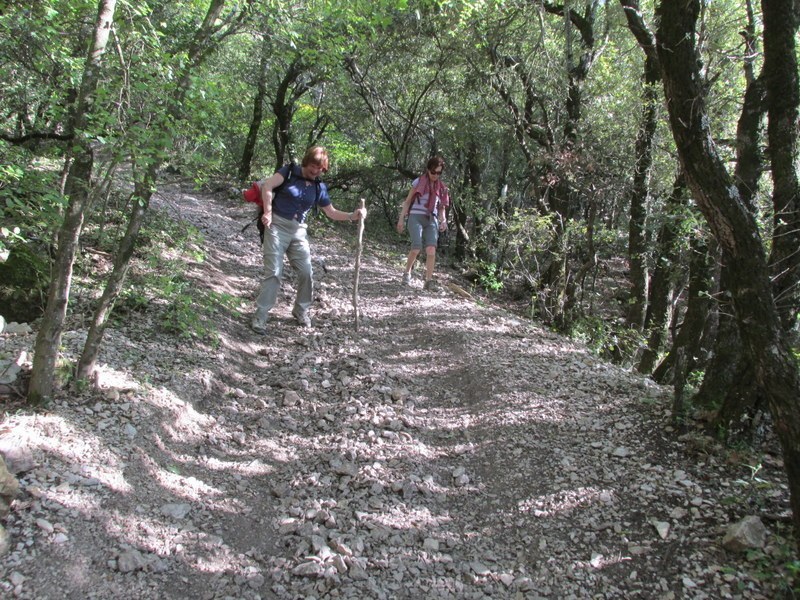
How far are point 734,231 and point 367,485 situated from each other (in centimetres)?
303

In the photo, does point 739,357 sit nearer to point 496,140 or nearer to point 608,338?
point 608,338

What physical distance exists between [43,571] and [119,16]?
3687 millimetres

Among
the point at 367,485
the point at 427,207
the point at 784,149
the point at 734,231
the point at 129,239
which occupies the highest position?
the point at 784,149

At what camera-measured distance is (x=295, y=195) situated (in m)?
6.25

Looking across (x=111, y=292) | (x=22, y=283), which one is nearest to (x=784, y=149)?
(x=111, y=292)

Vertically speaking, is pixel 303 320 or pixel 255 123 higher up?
pixel 255 123

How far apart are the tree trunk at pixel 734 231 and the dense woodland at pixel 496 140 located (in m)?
0.01

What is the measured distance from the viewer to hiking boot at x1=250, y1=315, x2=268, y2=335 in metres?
6.55

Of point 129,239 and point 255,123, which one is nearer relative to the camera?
point 129,239

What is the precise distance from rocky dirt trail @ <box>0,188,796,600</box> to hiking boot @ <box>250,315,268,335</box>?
0.57m

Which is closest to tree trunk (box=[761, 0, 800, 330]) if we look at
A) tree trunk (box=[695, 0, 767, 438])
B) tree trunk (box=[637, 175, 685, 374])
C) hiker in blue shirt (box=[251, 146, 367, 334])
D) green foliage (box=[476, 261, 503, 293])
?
tree trunk (box=[695, 0, 767, 438])

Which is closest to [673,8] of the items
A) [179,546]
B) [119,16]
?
[119,16]

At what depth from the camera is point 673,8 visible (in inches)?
133

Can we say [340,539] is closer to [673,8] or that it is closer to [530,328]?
[673,8]
